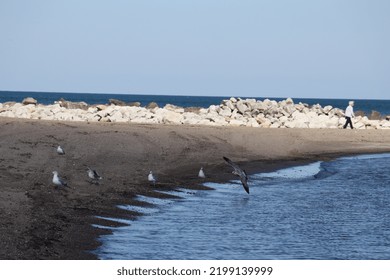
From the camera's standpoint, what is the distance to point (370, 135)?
117ft

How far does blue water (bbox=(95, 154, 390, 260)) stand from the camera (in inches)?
510

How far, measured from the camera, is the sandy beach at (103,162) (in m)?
12.9

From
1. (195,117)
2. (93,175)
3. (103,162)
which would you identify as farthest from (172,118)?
(93,175)

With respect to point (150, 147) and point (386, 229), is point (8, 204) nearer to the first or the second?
point (386, 229)

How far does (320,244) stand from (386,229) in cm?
220

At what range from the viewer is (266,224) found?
15.5 m

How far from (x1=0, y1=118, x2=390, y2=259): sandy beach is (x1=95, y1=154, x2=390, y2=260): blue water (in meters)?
0.65

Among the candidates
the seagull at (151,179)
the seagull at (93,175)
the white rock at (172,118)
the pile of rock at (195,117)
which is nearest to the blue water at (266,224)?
the seagull at (151,179)

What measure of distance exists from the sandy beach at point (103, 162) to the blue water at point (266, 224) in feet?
2.13

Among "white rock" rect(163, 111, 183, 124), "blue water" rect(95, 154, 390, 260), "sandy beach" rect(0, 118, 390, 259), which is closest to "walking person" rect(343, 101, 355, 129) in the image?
"sandy beach" rect(0, 118, 390, 259)

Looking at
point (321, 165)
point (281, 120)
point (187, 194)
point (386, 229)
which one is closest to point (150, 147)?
point (321, 165)

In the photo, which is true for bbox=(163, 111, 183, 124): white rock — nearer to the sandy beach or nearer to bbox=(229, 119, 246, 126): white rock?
bbox=(229, 119, 246, 126): white rock

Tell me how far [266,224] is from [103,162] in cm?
649

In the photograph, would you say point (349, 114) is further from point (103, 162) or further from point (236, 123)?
point (103, 162)
